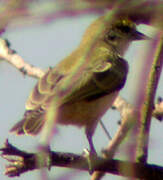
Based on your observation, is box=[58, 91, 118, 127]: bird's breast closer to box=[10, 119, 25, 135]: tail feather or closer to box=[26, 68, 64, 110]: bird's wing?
box=[26, 68, 64, 110]: bird's wing

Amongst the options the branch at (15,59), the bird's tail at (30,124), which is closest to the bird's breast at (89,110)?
the bird's tail at (30,124)

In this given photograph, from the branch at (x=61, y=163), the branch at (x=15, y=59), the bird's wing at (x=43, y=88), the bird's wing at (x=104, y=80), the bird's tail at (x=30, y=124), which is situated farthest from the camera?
the branch at (x=15, y=59)

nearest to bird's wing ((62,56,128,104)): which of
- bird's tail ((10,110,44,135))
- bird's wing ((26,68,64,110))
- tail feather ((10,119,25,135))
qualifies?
bird's wing ((26,68,64,110))

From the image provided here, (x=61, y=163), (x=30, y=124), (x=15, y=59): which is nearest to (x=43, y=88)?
(x=15, y=59)

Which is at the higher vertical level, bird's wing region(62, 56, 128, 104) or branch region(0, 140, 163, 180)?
bird's wing region(62, 56, 128, 104)

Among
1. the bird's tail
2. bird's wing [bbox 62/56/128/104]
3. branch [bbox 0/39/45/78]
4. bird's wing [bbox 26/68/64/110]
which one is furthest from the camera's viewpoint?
branch [bbox 0/39/45/78]

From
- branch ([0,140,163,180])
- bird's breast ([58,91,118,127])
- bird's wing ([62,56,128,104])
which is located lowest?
branch ([0,140,163,180])

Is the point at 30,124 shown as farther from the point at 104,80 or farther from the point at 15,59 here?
the point at 104,80

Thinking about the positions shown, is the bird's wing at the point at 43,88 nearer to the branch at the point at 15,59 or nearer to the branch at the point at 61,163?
the branch at the point at 15,59

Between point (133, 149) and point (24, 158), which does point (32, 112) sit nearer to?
point (24, 158)

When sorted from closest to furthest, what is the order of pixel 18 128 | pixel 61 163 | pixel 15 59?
pixel 61 163 < pixel 18 128 < pixel 15 59
